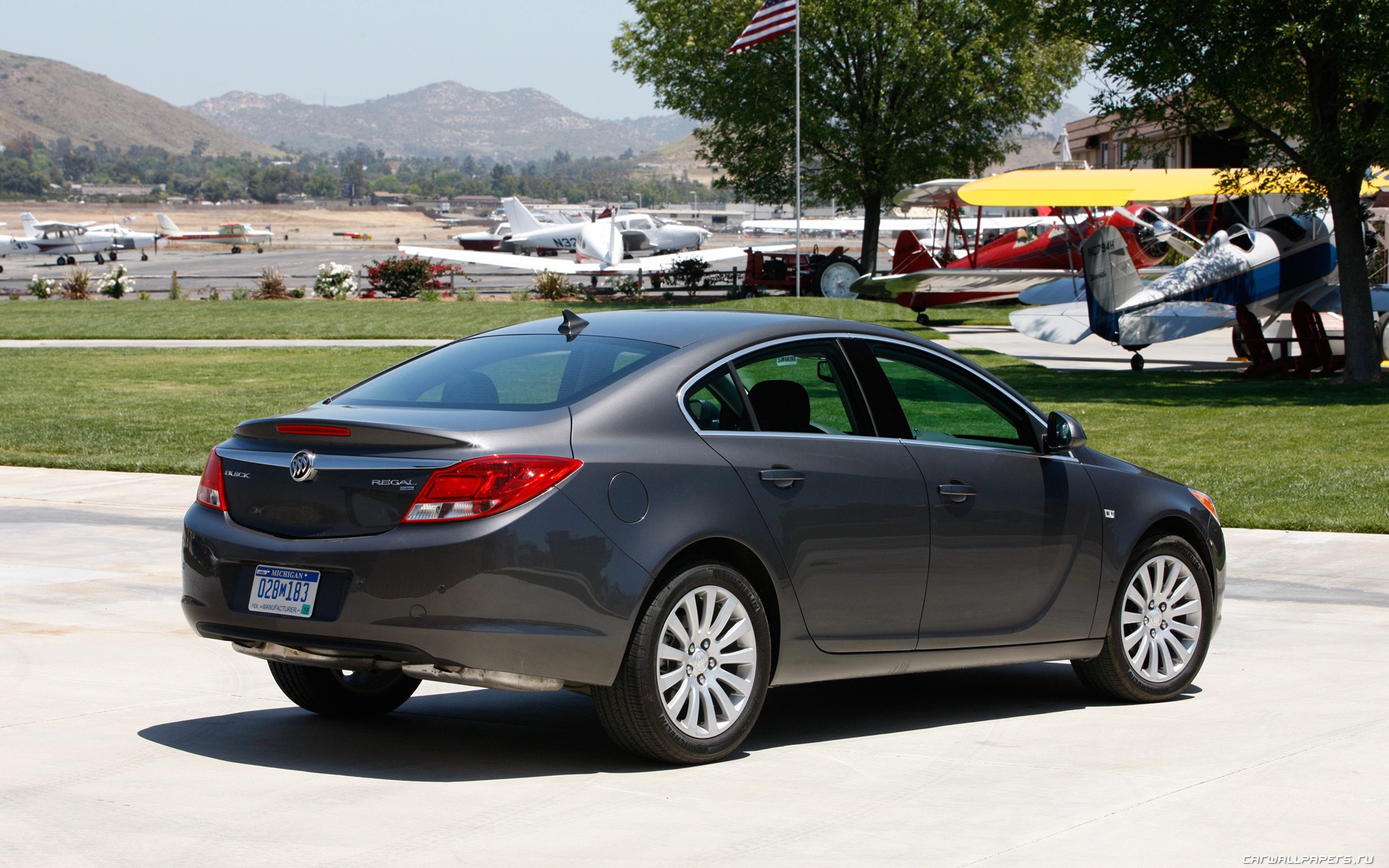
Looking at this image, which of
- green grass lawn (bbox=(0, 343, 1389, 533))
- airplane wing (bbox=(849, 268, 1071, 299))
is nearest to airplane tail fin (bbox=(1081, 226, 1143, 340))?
green grass lawn (bbox=(0, 343, 1389, 533))

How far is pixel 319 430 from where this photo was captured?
5316mm

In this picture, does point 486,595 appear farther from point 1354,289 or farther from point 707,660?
point 1354,289

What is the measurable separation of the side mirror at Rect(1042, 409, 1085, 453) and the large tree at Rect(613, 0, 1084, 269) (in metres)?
37.0

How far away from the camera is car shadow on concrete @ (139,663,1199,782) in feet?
18.1

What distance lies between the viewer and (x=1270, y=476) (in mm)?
13469

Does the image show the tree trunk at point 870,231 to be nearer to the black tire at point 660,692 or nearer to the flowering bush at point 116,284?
the flowering bush at point 116,284

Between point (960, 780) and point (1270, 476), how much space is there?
9.07m

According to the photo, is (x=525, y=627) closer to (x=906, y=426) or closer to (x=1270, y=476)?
(x=906, y=426)

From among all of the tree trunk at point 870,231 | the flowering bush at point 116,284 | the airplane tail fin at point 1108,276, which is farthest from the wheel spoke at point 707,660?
the flowering bush at point 116,284

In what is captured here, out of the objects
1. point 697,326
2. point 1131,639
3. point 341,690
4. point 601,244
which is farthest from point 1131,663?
point 601,244

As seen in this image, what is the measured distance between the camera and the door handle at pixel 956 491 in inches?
239

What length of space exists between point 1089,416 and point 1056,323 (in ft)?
31.0

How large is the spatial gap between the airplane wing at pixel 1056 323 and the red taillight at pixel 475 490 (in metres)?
22.6

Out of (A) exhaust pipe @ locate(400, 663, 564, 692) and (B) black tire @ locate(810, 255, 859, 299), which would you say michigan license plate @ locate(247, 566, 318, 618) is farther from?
(B) black tire @ locate(810, 255, 859, 299)
